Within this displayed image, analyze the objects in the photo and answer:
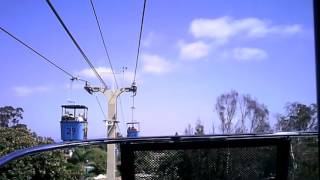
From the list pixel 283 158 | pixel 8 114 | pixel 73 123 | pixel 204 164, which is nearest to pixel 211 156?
pixel 204 164

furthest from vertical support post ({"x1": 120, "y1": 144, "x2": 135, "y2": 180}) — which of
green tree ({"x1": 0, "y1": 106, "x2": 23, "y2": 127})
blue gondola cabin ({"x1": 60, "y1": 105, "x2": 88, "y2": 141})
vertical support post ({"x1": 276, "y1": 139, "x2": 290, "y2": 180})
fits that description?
green tree ({"x1": 0, "y1": 106, "x2": 23, "y2": 127})

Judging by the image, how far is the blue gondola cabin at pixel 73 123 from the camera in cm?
2014

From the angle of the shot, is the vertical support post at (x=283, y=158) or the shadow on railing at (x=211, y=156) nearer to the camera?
the shadow on railing at (x=211, y=156)

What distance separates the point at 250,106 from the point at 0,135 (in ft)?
95.0

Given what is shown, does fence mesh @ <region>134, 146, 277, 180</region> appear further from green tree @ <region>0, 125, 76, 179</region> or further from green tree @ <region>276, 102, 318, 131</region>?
green tree @ <region>0, 125, 76, 179</region>

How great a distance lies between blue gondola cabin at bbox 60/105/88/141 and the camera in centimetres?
2014

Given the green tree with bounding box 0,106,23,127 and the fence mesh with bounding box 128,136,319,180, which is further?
the green tree with bounding box 0,106,23,127

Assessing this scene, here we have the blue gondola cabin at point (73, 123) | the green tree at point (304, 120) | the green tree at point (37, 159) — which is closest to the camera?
the green tree at point (304, 120)

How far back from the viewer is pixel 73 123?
20.5m

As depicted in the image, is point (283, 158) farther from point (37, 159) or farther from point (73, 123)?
point (73, 123)

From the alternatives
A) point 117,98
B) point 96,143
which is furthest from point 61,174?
point 96,143

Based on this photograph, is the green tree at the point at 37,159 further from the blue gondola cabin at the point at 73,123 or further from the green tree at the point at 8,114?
the green tree at the point at 8,114


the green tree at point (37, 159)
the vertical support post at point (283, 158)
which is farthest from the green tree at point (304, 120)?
the green tree at point (37, 159)

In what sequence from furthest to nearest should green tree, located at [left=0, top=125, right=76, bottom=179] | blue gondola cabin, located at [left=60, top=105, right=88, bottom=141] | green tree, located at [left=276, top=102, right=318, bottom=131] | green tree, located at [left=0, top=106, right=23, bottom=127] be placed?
green tree, located at [left=0, top=106, right=23, bottom=127]
blue gondola cabin, located at [left=60, top=105, right=88, bottom=141]
green tree, located at [left=0, top=125, right=76, bottom=179]
green tree, located at [left=276, top=102, right=318, bottom=131]
